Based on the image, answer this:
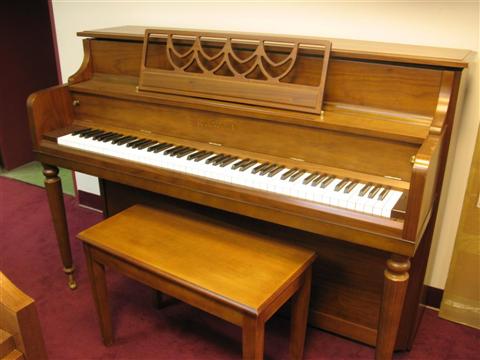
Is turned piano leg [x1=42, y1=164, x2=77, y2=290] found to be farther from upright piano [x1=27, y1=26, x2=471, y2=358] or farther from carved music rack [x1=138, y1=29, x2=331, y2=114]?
carved music rack [x1=138, y1=29, x2=331, y2=114]

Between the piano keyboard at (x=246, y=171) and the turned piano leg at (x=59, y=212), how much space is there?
204mm

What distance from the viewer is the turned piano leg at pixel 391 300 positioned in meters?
1.41

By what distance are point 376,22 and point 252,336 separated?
4.36ft

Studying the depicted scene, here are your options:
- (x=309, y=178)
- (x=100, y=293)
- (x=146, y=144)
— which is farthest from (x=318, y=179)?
(x=100, y=293)

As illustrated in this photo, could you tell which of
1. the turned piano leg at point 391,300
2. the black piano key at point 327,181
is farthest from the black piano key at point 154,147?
the turned piano leg at point 391,300

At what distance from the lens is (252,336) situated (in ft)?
4.50

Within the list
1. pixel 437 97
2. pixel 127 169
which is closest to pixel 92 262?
pixel 127 169

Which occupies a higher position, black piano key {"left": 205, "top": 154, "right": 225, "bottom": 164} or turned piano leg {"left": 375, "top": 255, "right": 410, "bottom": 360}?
black piano key {"left": 205, "top": 154, "right": 225, "bottom": 164}

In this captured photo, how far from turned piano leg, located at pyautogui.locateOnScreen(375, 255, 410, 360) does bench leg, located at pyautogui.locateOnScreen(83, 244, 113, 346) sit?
1022mm

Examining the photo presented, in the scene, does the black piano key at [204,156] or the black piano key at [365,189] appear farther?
the black piano key at [204,156]

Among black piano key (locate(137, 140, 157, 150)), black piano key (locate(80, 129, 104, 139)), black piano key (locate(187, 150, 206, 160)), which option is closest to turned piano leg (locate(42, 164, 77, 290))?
black piano key (locate(80, 129, 104, 139))

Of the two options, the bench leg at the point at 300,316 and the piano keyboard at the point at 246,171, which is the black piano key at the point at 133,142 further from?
the bench leg at the point at 300,316

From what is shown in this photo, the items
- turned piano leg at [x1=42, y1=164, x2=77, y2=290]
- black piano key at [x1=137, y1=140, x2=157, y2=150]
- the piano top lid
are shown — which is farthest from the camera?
turned piano leg at [x1=42, y1=164, x2=77, y2=290]

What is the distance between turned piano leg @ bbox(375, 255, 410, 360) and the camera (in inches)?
55.5
